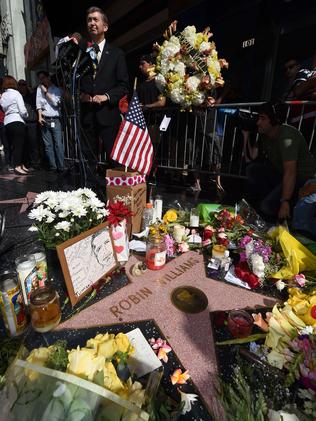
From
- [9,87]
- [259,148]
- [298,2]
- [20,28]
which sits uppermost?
[20,28]

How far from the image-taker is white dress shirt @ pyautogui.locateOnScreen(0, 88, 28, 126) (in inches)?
194

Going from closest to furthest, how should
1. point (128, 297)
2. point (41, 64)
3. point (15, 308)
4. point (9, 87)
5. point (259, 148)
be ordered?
point (15, 308), point (128, 297), point (259, 148), point (9, 87), point (41, 64)

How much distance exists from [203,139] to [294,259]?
290cm

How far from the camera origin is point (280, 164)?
302 centimetres

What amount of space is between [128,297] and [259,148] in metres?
3.06

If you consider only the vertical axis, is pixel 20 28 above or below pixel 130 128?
above

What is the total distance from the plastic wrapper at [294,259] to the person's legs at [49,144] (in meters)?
4.92

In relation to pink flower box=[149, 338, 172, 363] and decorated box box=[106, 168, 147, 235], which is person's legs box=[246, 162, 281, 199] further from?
pink flower box=[149, 338, 172, 363]

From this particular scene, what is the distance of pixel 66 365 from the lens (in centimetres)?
81

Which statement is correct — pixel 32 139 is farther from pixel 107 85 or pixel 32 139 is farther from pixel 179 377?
pixel 179 377

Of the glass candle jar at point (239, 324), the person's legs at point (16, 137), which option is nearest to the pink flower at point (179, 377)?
the glass candle jar at point (239, 324)

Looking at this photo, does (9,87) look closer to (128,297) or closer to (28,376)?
(128,297)

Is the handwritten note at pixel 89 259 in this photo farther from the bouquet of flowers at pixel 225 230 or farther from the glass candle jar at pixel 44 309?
the bouquet of flowers at pixel 225 230

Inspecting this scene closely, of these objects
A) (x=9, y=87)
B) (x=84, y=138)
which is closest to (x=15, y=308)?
(x=84, y=138)
